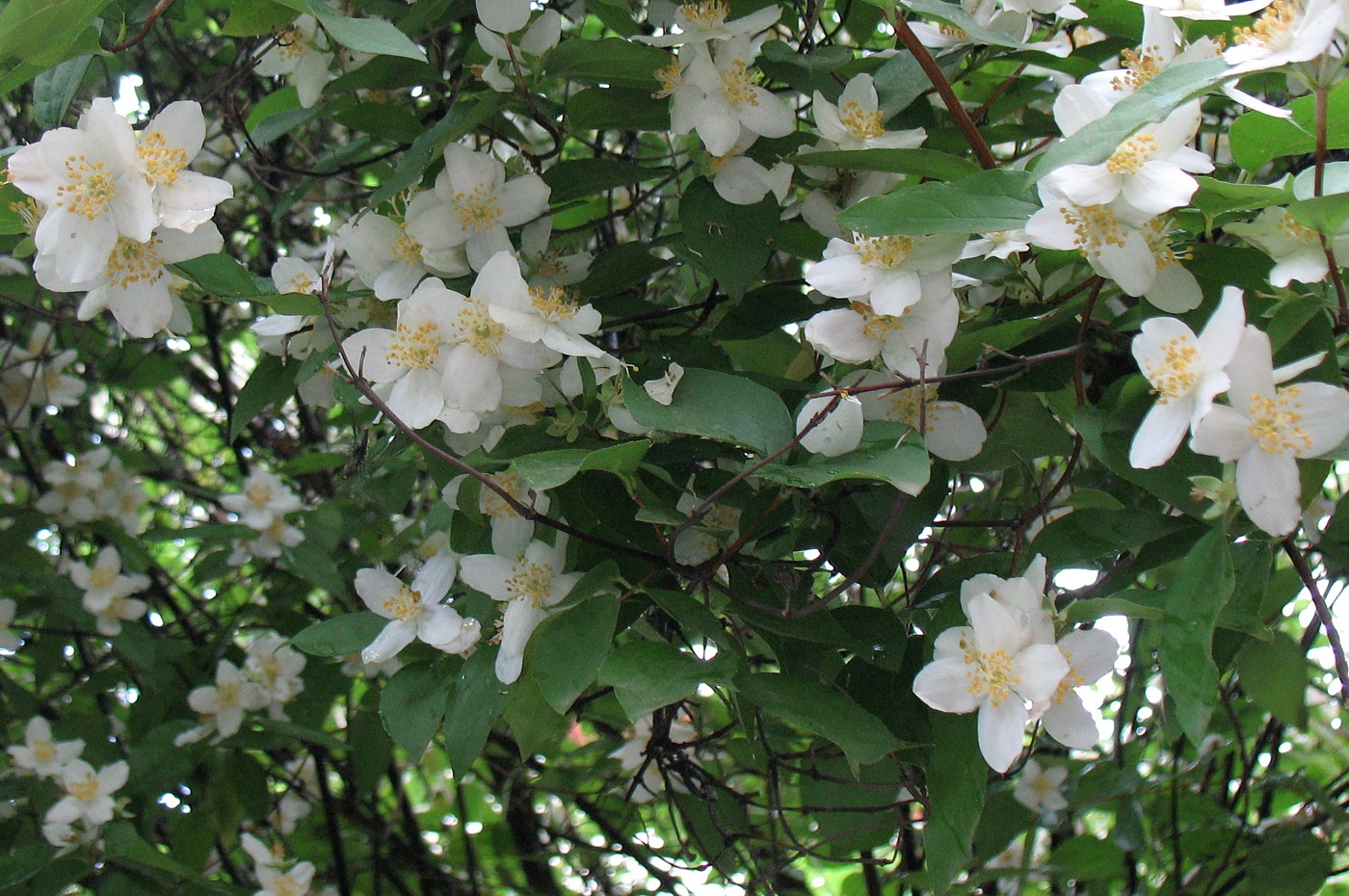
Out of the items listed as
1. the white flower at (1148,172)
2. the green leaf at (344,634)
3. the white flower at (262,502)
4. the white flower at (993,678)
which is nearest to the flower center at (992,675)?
the white flower at (993,678)

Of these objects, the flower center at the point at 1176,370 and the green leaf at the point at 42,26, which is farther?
the green leaf at the point at 42,26

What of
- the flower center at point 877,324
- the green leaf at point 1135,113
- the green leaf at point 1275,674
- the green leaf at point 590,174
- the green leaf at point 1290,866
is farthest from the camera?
the green leaf at point 1290,866

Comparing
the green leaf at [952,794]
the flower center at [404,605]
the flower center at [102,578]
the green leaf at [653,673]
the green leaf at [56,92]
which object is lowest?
the green leaf at [952,794]

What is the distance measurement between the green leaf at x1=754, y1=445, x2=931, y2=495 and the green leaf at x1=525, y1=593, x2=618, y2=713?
0.54 ft

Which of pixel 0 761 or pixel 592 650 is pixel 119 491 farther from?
pixel 592 650

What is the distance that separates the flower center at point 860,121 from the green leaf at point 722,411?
0.26 metres

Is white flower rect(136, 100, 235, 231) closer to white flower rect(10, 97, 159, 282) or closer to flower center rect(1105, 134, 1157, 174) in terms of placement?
white flower rect(10, 97, 159, 282)

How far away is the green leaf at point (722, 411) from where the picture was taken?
0.81m

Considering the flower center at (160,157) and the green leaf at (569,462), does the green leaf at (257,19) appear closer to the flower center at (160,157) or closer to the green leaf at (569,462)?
the flower center at (160,157)

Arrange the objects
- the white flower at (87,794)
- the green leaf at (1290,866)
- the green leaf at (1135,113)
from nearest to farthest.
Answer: the green leaf at (1135,113) → the green leaf at (1290,866) → the white flower at (87,794)

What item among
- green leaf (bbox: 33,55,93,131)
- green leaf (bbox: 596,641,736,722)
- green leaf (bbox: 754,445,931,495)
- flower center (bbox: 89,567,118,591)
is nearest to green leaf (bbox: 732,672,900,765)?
green leaf (bbox: 596,641,736,722)

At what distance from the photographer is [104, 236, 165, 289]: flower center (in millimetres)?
892

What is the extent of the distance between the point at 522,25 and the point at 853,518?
1.62 ft

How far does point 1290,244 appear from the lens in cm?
76
